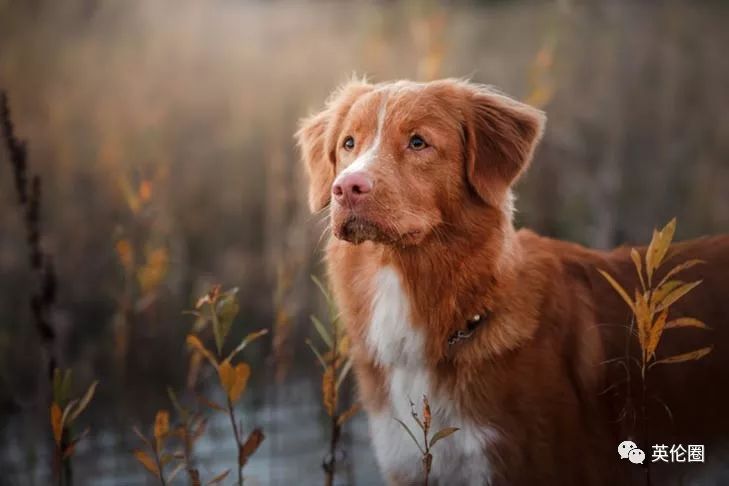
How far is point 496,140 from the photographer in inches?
125

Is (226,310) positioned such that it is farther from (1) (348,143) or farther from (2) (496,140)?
(2) (496,140)

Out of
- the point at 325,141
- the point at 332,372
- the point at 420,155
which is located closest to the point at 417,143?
the point at 420,155

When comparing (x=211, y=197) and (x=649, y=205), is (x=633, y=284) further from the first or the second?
(x=211, y=197)

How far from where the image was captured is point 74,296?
6289 mm

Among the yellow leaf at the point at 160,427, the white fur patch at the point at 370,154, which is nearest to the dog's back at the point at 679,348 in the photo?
the white fur patch at the point at 370,154

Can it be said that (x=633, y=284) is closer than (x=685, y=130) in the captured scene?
Yes

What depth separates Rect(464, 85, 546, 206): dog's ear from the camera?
3.10m

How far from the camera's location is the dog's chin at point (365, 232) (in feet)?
9.04

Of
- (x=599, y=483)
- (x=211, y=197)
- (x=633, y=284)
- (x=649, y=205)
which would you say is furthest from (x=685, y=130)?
(x=599, y=483)

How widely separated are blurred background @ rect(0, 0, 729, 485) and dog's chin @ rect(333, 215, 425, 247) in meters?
2.09

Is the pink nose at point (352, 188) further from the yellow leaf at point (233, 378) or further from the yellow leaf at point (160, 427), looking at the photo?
the yellow leaf at point (160, 427)

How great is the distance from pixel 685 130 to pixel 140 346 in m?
4.82

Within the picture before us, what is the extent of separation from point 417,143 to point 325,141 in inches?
22.4

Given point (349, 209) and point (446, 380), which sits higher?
point (349, 209)
